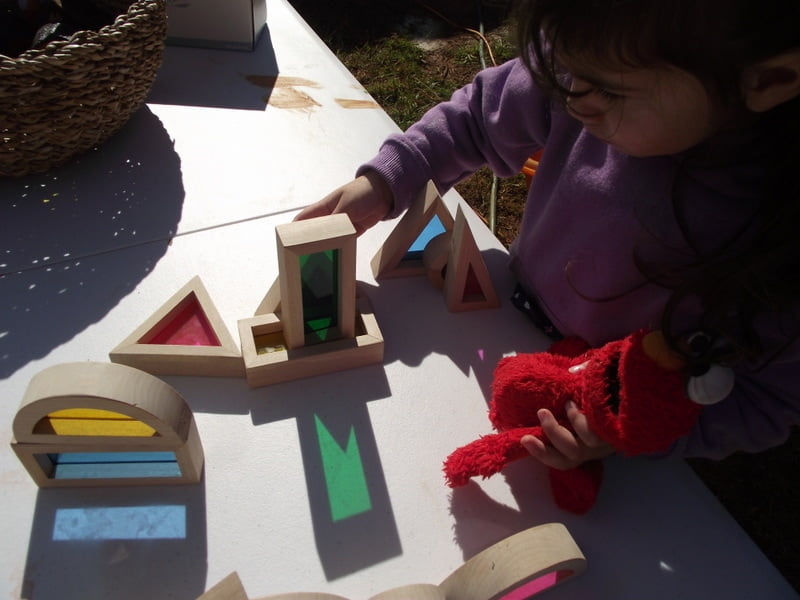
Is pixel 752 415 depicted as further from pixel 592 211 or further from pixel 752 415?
pixel 592 211

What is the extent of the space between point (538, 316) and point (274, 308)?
13.0 inches

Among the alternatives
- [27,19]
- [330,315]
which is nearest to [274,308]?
[330,315]

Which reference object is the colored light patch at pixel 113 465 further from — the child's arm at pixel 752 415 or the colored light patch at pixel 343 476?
the child's arm at pixel 752 415

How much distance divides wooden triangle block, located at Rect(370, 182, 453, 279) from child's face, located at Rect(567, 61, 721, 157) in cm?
22

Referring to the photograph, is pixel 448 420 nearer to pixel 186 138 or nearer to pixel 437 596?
pixel 437 596

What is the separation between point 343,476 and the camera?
0.63 m

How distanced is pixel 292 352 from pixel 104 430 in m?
0.20

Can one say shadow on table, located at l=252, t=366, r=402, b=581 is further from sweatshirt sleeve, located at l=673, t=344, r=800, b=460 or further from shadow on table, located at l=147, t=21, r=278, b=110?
shadow on table, located at l=147, t=21, r=278, b=110

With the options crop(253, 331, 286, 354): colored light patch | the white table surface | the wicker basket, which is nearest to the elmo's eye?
the white table surface

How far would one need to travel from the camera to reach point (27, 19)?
0.89 m

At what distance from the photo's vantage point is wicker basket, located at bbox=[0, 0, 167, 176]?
0.72 m

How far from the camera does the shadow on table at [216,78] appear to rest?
104 cm

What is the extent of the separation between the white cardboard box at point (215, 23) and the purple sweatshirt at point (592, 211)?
0.47 metres

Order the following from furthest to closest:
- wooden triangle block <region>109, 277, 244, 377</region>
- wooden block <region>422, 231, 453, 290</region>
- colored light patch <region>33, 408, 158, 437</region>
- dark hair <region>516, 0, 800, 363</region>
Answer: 1. wooden block <region>422, 231, 453, 290</region>
2. wooden triangle block <region>109, 277, 244, 377</region>
3. colored light patch <region>33, 408, 158, 437</region>
4. dark hair <region>516, 0, 800, 363</region>
